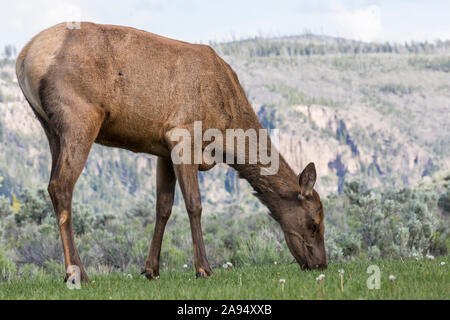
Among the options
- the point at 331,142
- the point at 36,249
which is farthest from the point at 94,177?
the point at 36,249

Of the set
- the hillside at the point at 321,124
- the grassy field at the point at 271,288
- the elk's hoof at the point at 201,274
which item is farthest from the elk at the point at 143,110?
the hillside at the point at 321,124

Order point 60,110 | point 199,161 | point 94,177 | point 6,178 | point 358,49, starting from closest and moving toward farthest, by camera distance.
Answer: point 60,110 → point 199,161 → point 6,178 → point 94,177 → point 358,49

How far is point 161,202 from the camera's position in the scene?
8336 millimetres

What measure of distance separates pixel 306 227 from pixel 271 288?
7.65ft

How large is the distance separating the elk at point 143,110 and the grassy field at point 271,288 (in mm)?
565

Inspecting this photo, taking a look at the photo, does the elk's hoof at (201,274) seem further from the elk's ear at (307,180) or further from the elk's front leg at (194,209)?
the elk's ear at (307,180)

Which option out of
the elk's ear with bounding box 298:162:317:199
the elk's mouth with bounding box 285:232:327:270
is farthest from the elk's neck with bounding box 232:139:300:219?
the elk's mouth with bounding box 285:232:327:270

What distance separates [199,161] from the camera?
7.89 meters

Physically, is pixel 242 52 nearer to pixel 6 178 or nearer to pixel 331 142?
pixel 331 142

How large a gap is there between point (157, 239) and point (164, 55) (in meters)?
2.35

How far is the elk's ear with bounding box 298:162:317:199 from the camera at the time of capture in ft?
26.4

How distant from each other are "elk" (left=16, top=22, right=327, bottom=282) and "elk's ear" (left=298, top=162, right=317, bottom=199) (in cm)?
1

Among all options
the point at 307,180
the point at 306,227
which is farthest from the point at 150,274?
the point at 307,180

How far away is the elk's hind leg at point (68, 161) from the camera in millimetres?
7000
